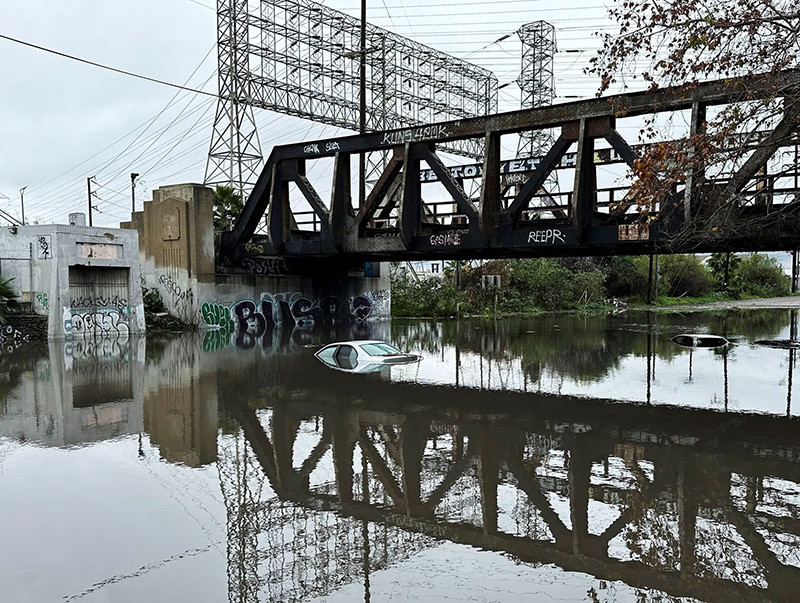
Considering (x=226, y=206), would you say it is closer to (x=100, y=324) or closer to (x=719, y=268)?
(x=100, y=324)

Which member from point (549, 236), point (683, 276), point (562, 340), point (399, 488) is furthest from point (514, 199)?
point (683, 276)

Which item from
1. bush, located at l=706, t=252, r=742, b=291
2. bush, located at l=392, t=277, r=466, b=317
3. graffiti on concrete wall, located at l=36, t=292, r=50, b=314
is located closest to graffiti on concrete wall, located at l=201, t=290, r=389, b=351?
bush, located at l=392, t=277, r=466, b=317

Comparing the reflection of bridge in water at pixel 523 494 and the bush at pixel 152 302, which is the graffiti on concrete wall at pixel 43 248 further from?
the reflection of bridge in water at pixel 523 494

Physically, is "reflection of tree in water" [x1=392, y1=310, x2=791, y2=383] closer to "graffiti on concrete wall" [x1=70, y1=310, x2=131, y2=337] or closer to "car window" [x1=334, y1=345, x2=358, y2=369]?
"car window" [x1=334, y1=345, x2=358, y2=369]

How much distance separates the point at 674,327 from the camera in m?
41.5

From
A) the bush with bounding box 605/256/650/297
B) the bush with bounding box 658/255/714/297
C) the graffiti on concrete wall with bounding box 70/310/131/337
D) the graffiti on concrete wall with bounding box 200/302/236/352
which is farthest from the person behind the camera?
the bush with bounding box 658/255/714/297

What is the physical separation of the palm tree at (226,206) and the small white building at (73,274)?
6571mm

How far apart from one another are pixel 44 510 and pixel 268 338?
88.3 ft

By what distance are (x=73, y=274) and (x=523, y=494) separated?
29.7 m

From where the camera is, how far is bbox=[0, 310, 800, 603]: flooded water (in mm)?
6672

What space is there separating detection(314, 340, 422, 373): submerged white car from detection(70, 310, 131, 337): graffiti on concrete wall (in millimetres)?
15621

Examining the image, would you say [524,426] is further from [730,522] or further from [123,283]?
[123,283]

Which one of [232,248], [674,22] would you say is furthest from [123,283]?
[674,22]

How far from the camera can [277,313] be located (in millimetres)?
42250
